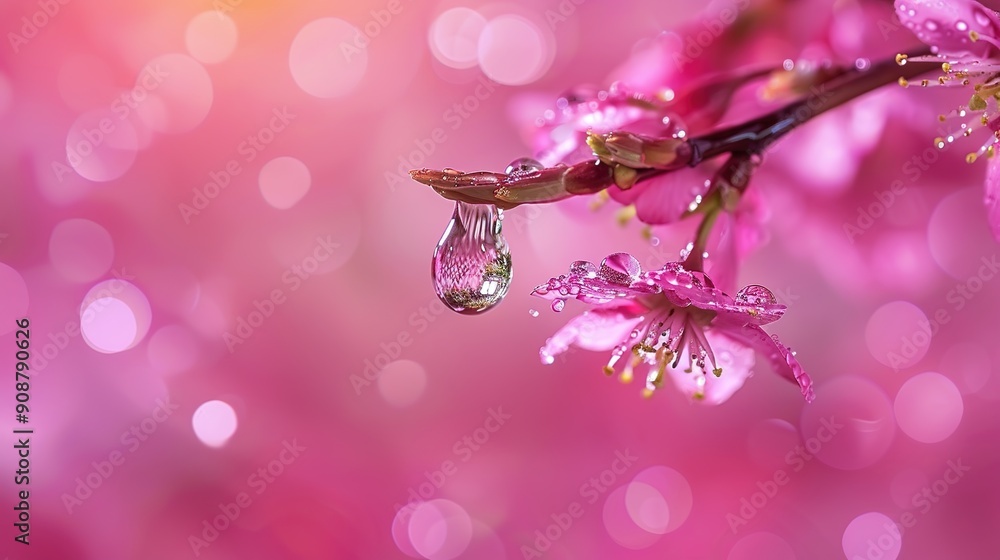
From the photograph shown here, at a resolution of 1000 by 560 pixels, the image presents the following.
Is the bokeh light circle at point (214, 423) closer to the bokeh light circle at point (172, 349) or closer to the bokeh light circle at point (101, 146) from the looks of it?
the bokeh light circle at point (172, 349)

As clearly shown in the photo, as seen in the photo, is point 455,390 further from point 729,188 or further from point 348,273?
point 729,188

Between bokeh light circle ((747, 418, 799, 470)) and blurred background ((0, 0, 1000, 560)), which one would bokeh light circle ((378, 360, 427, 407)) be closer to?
blurred background ((0, 0, 1000, 560))

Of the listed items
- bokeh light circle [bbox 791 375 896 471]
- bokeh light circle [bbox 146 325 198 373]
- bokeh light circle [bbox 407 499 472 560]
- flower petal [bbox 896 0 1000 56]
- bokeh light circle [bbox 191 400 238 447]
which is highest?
flower petal [bbox 896 0 1000 56]

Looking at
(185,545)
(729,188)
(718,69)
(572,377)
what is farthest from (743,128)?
(185,545)

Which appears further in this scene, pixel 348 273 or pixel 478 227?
pixel 348 273

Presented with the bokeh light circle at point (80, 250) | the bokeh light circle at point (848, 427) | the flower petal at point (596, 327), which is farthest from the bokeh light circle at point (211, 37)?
the bokeh light circle at point (848, 427)

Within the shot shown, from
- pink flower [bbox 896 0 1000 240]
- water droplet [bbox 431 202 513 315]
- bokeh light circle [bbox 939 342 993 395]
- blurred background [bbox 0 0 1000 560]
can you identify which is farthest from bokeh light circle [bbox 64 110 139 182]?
bokeh light circle [bbox 939 342 993 395]
